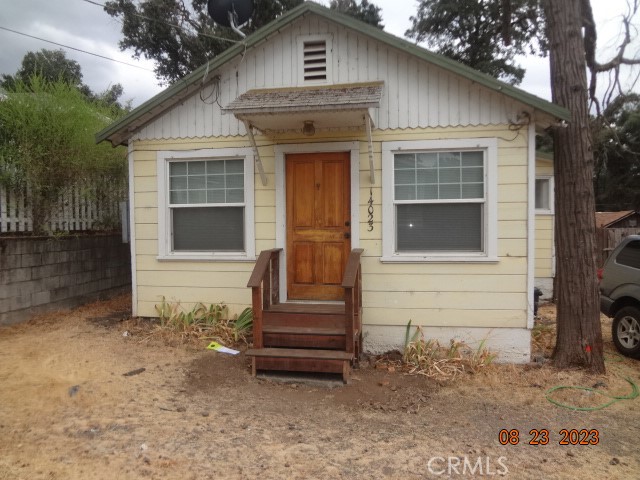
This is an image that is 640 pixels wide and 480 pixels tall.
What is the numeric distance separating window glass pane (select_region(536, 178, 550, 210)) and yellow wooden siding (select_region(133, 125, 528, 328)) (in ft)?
16.3

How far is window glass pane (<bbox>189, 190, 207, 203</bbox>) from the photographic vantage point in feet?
20.8

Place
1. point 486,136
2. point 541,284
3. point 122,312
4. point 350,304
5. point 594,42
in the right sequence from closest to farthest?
point 350,304, point 486,136, point 594,42, point 122,312, point 541,284

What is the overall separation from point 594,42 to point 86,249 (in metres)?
8.38

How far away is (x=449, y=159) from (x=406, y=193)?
2.21 feet

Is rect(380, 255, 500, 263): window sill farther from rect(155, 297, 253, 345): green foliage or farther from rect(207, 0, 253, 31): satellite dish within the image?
rect(207, 0, 253, 31): satellite dish

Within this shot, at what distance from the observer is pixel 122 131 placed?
20.5 feet

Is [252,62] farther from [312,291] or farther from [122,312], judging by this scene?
[122,312]

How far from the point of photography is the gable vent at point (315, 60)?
5969mm

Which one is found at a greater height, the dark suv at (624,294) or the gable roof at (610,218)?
the gable roof at (610,218)

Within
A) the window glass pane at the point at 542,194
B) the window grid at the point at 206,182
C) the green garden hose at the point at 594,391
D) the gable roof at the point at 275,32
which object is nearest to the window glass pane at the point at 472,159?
the gable roof at the point at 275,32

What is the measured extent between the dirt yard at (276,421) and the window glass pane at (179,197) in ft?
6.80

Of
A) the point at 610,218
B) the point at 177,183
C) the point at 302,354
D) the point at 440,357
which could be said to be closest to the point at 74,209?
the point at 177,183

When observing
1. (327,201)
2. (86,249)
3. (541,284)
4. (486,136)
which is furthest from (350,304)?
(541,284)

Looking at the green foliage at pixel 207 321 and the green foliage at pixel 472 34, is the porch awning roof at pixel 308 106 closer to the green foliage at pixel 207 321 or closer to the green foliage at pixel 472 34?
the green foliage at pixel 207 321
